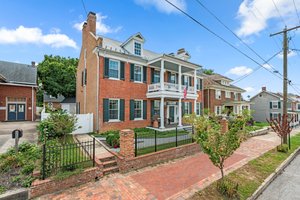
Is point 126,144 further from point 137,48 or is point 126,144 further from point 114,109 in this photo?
point 137,48

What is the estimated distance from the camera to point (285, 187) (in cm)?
600

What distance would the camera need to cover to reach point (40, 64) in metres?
27.2

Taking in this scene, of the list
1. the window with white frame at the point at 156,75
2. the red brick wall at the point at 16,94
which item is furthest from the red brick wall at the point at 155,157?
the red brick wall at the point at 16,94

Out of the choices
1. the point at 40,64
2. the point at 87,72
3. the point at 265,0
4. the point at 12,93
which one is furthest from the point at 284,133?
the point at 40,64

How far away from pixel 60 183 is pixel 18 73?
22.1 metres

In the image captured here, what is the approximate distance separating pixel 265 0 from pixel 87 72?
13.8 metres

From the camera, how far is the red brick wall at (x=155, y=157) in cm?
645

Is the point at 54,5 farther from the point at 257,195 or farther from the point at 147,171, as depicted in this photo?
the point at 257,195

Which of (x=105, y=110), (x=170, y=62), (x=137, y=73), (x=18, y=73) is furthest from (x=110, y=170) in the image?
(x=18, y=73)

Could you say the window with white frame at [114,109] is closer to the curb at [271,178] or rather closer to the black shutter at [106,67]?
the black shutter at [106,67]

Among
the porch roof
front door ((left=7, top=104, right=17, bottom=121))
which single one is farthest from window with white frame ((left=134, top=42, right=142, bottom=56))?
front door ((left=7, top=104, right=17, bottom=121))

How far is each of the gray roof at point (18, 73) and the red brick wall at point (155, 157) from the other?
20.0 metres

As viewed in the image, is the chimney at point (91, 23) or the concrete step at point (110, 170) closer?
the concrete step at point (110, 170)

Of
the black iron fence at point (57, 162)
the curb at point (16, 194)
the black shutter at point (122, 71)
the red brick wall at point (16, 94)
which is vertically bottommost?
the curb at point (16, 194)
